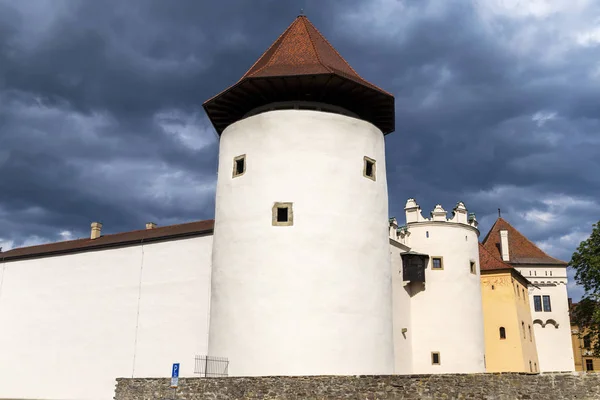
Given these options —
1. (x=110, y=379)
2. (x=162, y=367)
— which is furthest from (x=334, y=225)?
(x=110, y=379)

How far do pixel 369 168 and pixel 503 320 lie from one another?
12832 millimetres

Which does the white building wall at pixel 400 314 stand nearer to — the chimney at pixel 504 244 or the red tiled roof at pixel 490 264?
the red tiled roof at pixel 490 264

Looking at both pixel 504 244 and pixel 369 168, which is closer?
pixel 369 168

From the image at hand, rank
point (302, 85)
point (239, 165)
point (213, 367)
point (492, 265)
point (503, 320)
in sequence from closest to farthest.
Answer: point (213, 367)
point (302, 85)
point (239, 165)
point (503, 320)
point (492, 265)

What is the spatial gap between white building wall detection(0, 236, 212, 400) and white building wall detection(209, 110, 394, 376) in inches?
107

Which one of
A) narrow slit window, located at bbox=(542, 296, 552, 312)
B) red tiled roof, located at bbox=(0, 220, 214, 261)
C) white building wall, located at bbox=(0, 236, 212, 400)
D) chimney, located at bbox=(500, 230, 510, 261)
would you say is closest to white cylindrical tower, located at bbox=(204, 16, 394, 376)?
white building wall, located at bbox=(0, 236, 212, 400)

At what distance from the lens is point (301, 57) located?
2009 centimetres

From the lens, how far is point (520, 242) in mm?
39156

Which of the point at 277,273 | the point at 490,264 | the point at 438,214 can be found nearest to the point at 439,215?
the point at 438,214

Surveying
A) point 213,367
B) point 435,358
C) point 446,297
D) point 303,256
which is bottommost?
point 213,367

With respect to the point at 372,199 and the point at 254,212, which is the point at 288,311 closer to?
the point at 254,212

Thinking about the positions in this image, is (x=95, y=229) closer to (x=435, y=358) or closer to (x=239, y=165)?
(x=239, y=165)

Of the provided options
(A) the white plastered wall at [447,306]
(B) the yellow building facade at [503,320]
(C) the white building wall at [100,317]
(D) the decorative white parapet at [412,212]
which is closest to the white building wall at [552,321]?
(B) the yellow building facade at [503,320]

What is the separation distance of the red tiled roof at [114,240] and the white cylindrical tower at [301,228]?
10.5 feet
